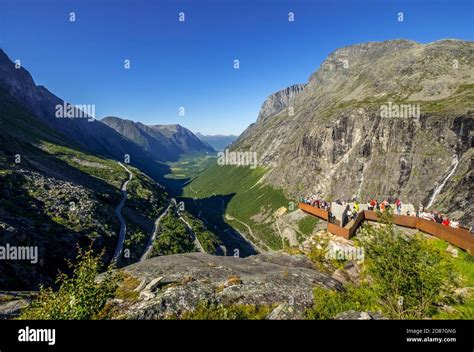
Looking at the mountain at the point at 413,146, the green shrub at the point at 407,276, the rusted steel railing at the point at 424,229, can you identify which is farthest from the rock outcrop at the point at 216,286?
the mountain at the point at 413,146

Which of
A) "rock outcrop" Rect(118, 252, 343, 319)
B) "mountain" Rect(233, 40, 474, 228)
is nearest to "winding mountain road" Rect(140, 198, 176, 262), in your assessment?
"rock outcrop" Rect(118, 252, 343, 319)

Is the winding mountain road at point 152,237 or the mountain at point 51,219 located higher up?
the mountain at point 51,219

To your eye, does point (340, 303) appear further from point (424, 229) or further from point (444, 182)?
point (444, 182)

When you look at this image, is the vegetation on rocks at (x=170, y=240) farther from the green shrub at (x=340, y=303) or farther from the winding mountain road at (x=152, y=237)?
the green shrub at (x=340, y=303)

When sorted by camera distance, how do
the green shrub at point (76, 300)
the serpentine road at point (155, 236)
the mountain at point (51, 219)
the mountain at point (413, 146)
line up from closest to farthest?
the green shrub at point (76, 300), the mountain at point (51, 219), the serpentine road at point (155, 236), the mountain at point (413, 146)

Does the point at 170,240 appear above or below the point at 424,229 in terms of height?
below

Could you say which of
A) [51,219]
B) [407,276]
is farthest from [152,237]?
[407,276]

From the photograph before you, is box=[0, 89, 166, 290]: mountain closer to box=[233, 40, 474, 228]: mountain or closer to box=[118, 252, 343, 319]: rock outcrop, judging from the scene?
box=[118, 252, 343, 319]: rock outcrop

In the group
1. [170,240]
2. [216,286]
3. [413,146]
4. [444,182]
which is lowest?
[170,240]
